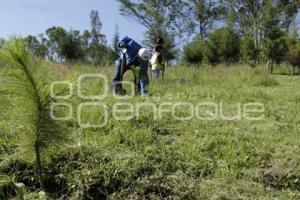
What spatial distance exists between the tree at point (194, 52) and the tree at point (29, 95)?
21472 millimetres

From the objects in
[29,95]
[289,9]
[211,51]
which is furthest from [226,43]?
[29,95]

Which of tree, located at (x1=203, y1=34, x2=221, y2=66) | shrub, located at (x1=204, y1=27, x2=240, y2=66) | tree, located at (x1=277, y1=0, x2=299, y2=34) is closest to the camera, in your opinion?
shrub, located at (x1=204, y1=27, x2=240, y2=66)

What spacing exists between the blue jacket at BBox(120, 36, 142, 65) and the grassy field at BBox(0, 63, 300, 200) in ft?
8.29

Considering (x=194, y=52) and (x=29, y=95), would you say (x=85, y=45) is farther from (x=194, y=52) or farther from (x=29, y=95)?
(x=29, y=95)

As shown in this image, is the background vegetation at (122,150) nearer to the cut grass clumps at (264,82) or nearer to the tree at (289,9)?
the cut grass clumps at (264,82)

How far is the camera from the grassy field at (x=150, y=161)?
269 centimetres

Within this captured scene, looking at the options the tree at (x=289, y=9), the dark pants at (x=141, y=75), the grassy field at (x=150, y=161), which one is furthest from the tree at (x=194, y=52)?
the grassy field at (x=150, y=161)

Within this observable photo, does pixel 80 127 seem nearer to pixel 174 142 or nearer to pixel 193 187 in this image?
pixel 174 142

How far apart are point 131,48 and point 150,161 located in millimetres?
3742

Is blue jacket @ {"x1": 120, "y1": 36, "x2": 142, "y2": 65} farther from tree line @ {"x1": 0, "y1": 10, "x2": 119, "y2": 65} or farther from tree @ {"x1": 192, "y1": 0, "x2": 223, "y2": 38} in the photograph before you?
tree @ {"x1": 192, "y1": 0, "x2": 223, "y2": 38}

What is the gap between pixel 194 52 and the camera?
77.6 ft

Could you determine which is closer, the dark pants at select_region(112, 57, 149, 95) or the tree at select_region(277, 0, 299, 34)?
the dark pants at select_region(112, 57, 149, 95)

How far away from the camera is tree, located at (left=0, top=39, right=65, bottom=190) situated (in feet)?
7.19

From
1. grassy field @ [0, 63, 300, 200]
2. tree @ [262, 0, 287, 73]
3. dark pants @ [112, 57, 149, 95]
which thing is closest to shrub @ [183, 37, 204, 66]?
tree @ [262, 0, 287, 73]
